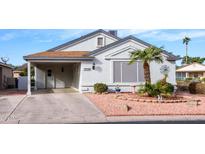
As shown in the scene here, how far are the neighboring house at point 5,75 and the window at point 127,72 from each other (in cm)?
1090

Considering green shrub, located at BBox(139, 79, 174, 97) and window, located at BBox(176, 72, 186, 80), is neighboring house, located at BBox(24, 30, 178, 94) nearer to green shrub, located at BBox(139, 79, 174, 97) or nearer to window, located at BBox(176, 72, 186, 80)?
green shrub, located at BBox(139, 79, 174, 97)

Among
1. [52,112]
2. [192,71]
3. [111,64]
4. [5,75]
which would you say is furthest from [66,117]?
[192,71]

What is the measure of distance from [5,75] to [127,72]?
14.0 m

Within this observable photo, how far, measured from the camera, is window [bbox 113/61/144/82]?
2081cm

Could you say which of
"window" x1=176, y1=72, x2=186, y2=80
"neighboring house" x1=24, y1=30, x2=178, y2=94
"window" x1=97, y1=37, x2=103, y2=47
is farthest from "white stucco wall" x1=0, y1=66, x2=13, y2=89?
"window" x1=176, y1=72, x2=186, y2=80

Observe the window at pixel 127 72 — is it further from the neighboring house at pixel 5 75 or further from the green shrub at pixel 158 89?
the neighboring house at pixel 5 75

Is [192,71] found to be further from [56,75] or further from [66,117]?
[66,117]

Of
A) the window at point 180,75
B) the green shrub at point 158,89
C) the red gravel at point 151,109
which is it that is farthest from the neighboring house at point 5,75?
the window at point 180,75

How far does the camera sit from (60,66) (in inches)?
1003

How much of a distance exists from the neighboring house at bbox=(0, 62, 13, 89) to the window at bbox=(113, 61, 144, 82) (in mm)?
10899

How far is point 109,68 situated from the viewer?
2089 centimetres
